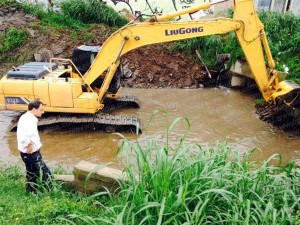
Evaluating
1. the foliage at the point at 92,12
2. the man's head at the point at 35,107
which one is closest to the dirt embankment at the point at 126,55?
the foliage at the point at 92,12

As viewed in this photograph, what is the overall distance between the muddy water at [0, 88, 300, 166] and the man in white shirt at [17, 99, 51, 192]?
6.10 feet

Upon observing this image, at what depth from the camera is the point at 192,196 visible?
344 cm

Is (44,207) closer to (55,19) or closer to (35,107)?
(35,107)

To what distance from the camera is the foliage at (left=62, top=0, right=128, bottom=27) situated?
1443 cm

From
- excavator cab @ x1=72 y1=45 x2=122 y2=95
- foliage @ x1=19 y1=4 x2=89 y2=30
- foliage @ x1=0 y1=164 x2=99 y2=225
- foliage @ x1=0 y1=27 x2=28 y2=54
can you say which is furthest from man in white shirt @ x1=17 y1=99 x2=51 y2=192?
foliage @ x1=19 y1=4 x2=89 y2=30

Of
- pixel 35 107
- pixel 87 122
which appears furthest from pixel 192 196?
pixel 87 122

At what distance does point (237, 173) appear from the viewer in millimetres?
3803

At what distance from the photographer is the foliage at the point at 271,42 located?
11641 mm

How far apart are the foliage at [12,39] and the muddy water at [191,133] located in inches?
143

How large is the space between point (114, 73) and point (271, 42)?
5954 mm

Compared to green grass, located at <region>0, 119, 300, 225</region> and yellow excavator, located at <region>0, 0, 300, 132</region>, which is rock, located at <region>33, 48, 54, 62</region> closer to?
yellow excavator, located at <region>0, 0, 300, 132</region>

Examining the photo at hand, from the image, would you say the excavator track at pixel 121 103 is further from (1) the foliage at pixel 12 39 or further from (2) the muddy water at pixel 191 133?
(1) the foliage at pixel 12 39

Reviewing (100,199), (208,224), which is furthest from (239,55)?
(208,224)

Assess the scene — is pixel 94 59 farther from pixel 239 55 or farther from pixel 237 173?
pixel 237 173
